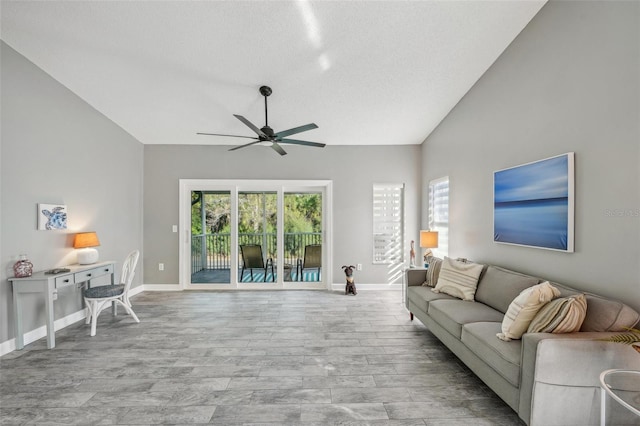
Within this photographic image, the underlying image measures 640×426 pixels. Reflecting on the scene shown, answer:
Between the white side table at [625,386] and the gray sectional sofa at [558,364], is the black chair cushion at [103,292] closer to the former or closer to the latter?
the gray sectional sofa at [558,364]

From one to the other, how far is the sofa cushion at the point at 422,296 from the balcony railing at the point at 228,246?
2.16m

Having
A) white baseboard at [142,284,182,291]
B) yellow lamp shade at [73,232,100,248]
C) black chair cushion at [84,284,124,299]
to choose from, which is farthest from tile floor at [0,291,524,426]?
white baseboard at [142,284,182,291]

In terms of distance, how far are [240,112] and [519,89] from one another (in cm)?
343

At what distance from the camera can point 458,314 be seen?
2.61 metres

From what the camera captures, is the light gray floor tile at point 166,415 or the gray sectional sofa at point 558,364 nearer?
the gray sectional sofa at point 558,364

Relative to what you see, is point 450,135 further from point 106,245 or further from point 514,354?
point 106,245

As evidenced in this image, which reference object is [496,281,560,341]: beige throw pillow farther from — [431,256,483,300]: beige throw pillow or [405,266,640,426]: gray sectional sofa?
[431,256,483,300]: beige throw pillow

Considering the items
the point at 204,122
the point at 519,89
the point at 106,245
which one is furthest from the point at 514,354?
the point at 106,245

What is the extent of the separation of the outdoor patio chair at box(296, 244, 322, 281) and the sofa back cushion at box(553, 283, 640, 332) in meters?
3.87

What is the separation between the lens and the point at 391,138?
197 inches

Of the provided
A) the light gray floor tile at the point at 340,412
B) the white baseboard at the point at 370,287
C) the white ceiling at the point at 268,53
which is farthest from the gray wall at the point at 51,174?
the white baseboard at the point at 370,287

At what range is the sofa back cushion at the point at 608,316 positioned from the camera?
1.80 meters

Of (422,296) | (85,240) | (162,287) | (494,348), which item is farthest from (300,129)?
(162,287)

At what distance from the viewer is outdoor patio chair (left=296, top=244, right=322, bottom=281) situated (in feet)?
17.3
